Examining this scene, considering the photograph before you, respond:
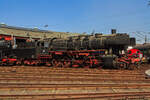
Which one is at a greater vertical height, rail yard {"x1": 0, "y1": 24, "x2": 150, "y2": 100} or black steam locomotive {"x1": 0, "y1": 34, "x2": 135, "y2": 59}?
black steam locomotive {"x1": 0, "y1": 34, "x2": 135, "y2": 59}

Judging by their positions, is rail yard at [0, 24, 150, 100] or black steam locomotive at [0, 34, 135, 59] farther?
black steam locomotive at [0, 34, 135, 59]

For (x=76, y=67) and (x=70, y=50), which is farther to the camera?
(x=70, y=50)

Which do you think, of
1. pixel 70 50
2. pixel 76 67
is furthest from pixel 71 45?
pixel 76 67

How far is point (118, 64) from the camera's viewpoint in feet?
40.1

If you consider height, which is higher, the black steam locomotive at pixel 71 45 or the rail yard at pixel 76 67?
the black steam locomotive at pixel 71 45

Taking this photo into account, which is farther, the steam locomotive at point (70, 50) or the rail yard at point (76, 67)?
the steam locomotive at point (70, 50)

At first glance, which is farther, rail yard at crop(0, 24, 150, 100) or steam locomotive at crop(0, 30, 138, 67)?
steam locomotive at crop(0, 30, 138, 67)

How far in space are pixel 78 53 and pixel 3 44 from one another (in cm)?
907

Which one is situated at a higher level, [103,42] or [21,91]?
[103,42]

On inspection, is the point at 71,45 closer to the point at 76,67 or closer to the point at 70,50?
the point at 70,50

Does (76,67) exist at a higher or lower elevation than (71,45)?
lower

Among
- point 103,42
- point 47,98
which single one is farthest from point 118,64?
point 47,98

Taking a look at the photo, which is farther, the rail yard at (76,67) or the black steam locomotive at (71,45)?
the black steam locomotive at (71,45)

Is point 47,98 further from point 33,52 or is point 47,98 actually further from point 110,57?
point 33,52
